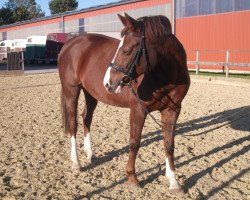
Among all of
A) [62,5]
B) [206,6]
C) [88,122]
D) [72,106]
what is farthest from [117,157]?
[62,5]

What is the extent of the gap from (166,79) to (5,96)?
828cm

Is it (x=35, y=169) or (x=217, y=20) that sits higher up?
(x=217, y=20)

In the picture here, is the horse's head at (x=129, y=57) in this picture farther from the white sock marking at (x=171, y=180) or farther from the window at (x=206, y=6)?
the window at (x=206, y=6)

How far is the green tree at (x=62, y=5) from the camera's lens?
80500 mm

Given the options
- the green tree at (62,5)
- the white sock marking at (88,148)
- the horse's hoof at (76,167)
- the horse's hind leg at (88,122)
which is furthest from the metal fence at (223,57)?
the green tree at (62,5)

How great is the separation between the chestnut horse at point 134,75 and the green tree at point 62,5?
260 ft

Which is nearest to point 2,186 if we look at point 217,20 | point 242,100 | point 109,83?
point 109,83

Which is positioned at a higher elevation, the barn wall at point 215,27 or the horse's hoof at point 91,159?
the barn wall at point 215,27

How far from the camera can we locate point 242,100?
30.1 feet

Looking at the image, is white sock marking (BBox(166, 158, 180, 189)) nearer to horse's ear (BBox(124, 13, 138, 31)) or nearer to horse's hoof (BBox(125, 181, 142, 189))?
horse's hoof (BBox(125, 181, 142, 189))

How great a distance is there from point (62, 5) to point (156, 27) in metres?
82.4

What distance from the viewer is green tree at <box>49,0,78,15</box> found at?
80500mm

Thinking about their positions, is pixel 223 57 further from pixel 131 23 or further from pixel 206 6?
pixel 131 23

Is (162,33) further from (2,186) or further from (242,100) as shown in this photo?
(242,100)
